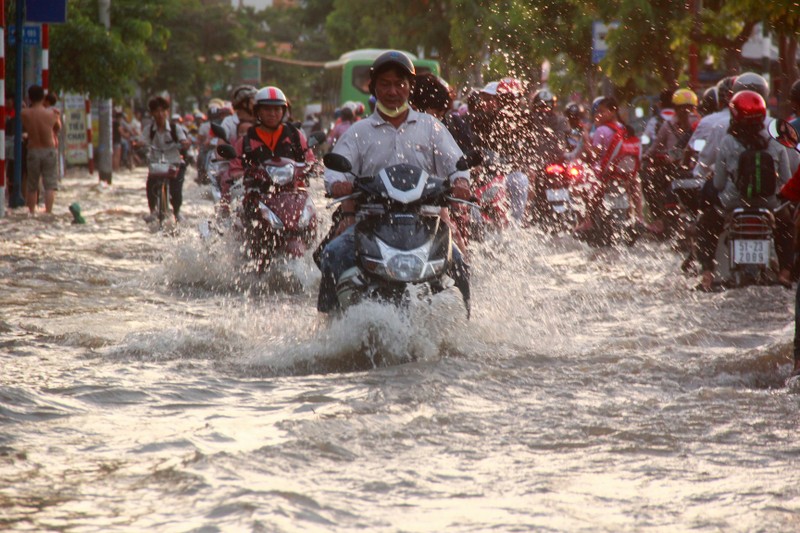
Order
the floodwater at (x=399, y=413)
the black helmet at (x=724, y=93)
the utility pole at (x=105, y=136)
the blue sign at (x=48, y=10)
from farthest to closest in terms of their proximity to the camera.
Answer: the utility pole at (x=105, y=136) < the blue sign at (x=48, y=10) < the black helmet at (x=724, y=93) < the floodwater at (x=399, y=413)

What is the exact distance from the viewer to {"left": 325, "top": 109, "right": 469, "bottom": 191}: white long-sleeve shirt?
7398mm

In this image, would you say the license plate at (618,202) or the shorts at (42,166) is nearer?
the license plate at (618,202)

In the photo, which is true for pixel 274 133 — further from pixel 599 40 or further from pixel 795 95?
pixel 599 40

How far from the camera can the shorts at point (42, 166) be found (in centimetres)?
1867

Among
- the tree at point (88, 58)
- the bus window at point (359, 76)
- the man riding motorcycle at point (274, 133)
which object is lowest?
the man riding motorcycle at point (274, 133)

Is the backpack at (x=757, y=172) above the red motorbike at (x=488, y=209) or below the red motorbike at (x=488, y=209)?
above

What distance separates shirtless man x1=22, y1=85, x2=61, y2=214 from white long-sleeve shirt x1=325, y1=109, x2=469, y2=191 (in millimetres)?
11948

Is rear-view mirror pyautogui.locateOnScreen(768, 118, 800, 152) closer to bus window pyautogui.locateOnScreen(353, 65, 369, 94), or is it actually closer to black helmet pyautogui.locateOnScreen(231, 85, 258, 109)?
black helmet pyautogui.locateOnScreen(231, 85, 258, 109)

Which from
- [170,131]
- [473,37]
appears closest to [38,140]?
[170,131]

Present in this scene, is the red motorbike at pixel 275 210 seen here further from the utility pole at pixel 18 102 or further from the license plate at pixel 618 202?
the utility pole at pixel 18 102

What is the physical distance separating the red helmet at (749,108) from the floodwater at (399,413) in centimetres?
123

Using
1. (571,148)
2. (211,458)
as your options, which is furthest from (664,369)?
(571,148)

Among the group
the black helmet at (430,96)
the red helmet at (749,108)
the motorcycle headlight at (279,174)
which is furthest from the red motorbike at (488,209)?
the red helmet at (749,108)

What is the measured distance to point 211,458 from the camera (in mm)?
4793
